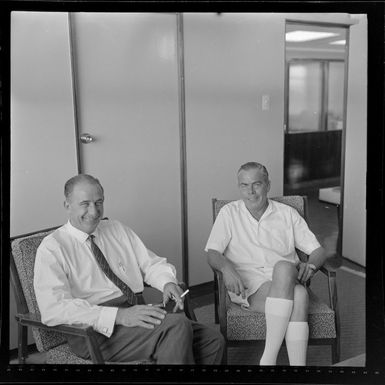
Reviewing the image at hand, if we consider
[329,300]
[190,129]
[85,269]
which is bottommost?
[329,300]

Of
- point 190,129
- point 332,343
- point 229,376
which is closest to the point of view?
point 229,376

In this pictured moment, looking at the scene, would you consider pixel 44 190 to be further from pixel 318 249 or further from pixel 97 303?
pixel 318 249

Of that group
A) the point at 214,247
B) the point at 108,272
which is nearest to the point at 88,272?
the point at 108,272

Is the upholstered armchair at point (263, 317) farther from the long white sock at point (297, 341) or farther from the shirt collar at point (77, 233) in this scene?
the shirt collar at point (77, 233)

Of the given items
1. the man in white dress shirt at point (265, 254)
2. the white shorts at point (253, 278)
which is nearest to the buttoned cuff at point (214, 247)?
the man in white dress shirt at point (265, 254)

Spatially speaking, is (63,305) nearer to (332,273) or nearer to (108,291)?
(108,291)

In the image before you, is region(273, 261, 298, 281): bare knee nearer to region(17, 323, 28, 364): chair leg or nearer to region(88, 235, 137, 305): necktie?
region(88, 235, 137, 305): necktie

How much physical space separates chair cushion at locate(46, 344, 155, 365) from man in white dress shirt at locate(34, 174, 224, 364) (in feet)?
0.04

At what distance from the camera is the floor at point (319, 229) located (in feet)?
5.03

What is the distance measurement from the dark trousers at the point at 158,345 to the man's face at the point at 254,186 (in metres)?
0.43

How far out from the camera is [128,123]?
1.52 metres

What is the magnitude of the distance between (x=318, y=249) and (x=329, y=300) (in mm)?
206

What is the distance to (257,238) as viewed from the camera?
1.54 m

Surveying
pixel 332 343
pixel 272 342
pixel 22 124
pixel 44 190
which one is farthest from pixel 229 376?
pixel 22 124
